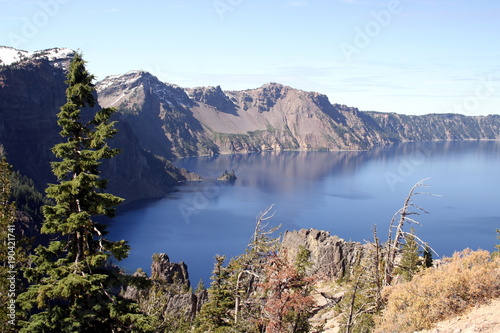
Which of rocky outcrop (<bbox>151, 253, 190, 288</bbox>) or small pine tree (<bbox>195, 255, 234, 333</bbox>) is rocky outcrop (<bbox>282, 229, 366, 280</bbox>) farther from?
rocky outcrop (<bbox>151, 253, 190, 288</bbox>)

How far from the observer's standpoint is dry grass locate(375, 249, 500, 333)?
24.4 metres

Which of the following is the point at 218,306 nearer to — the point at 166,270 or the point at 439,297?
the point at 439,297

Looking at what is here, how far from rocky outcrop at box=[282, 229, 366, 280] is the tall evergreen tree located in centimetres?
4042

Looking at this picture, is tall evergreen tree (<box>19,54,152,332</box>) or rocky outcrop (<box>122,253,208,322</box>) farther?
rocky outcrop (<box>122,253,208,322</box>)

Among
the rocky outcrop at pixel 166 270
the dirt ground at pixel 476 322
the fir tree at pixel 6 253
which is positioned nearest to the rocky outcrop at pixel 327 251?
the rocky outcrop at pixel 166 270

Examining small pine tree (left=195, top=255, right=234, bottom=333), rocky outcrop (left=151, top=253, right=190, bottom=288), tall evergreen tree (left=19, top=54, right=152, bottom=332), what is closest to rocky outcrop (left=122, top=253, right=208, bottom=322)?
rocky outcrop (left=151, top=253, right=190, bottom=288)

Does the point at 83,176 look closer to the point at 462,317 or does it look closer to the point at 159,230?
the point at 462,317

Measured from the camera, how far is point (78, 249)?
1972 centimetres

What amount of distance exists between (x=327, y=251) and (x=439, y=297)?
4201 cm

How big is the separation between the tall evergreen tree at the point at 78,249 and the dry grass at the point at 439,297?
15.6 m

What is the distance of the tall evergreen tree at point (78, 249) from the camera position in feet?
60.4

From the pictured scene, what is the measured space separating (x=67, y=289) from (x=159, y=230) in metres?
170

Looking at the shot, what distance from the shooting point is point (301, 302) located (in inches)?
888

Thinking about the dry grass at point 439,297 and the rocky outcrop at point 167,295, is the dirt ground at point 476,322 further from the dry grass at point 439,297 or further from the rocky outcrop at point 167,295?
the rocky outcrop at point 167,295
